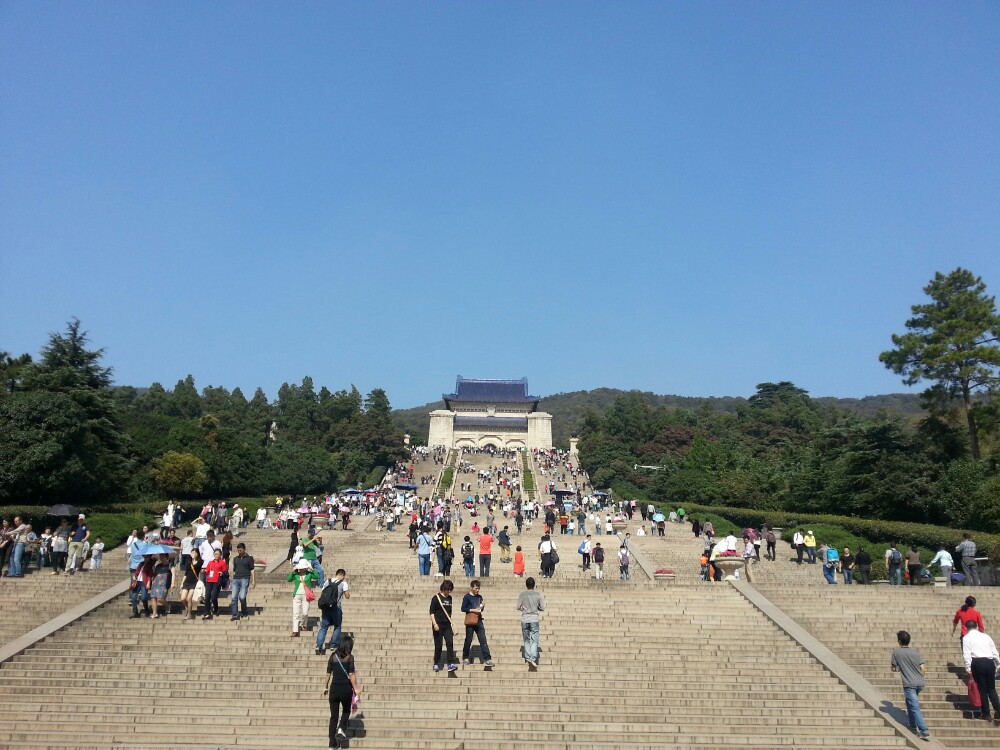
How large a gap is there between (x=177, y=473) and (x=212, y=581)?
72.3ft

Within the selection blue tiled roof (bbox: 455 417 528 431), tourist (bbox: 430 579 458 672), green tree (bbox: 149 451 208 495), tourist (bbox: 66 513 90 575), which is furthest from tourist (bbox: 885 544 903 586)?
blue tiled roof (bbox: 455 417 528 431)

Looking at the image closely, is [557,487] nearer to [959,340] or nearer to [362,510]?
[362,510]

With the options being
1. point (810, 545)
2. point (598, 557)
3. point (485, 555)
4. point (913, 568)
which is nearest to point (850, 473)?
point (810, 545)

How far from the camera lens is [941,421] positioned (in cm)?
3033

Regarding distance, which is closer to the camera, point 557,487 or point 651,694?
point 651,694

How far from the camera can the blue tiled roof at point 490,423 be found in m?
81.9

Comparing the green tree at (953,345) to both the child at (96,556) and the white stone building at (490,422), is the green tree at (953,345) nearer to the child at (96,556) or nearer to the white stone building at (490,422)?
the child at (96,556)

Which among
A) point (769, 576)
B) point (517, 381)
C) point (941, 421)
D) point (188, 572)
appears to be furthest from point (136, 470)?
point (517, 381)

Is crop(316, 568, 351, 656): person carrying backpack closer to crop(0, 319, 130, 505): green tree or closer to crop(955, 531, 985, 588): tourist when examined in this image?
crop(955, 531, 985, 588): tourist

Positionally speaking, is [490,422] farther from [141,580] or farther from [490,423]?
[141,580]

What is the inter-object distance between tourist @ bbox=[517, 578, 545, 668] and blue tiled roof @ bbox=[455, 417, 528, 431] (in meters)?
70.1

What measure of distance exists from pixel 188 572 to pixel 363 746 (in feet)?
18.6

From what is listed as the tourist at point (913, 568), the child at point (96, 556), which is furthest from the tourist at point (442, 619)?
the tourist at point (913, 568)

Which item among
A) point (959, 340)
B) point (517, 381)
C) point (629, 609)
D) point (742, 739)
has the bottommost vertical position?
point (742, 739)
